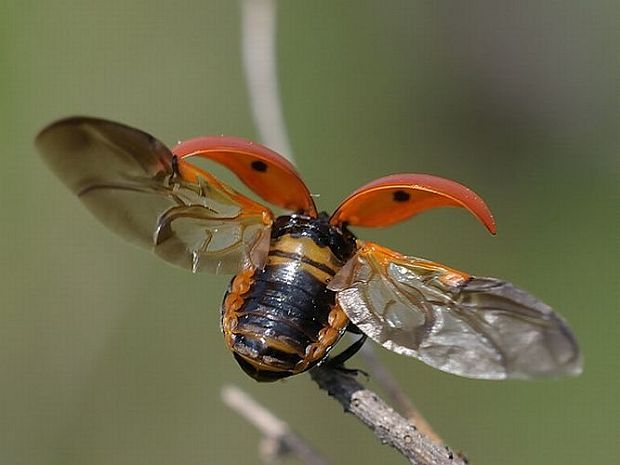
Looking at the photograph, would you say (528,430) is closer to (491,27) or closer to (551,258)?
(551,258)

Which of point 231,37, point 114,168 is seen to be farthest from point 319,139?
point 114,168

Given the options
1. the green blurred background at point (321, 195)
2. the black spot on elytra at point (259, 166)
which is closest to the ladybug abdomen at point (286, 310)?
the black spot on elytra at point (259, 166)

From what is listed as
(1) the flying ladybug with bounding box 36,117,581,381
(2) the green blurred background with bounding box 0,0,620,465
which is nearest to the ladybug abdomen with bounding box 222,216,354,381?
(1) the flying ladybug with bounding box 36,117,581,381

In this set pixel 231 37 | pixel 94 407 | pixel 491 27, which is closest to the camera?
pixel 94 407

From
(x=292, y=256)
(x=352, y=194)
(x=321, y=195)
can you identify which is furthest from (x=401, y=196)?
(x=321, y=195)

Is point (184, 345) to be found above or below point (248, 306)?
below

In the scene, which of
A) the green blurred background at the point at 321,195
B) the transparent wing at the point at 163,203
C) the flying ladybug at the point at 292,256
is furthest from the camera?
the green blurred background at the point at 321,195

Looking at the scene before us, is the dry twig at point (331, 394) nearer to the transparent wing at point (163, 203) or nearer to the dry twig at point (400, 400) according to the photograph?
the dry twig at point (400, 400)
